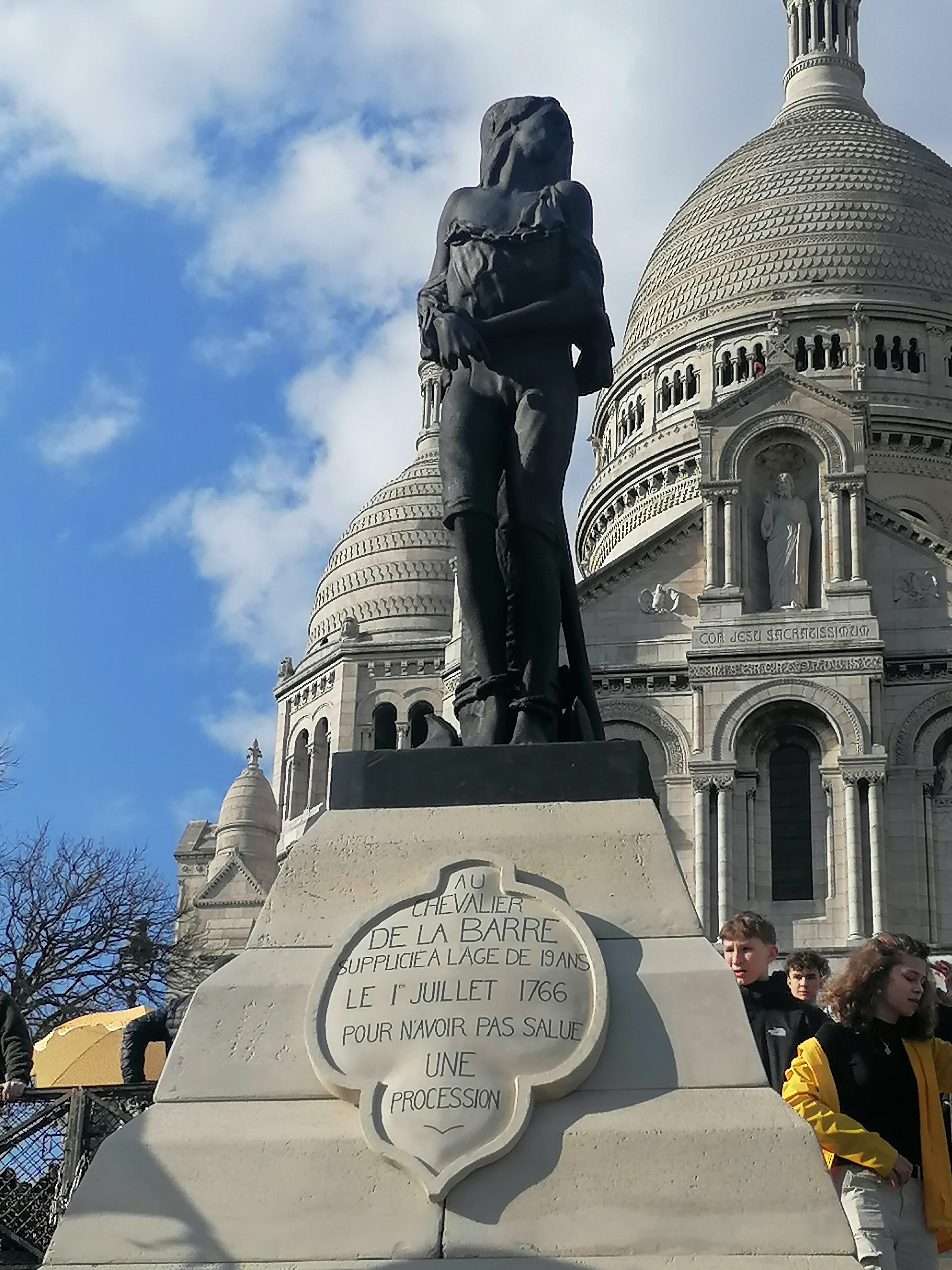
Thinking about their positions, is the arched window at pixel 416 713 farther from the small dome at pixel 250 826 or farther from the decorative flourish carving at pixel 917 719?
the decorative flourish carving at pixel 917 719

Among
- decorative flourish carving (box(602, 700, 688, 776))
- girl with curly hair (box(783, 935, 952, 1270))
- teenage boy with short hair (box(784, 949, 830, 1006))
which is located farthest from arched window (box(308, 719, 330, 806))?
girl with curly hair (box(783, 935, 952, 1270))

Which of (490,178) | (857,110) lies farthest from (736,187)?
(490,178)

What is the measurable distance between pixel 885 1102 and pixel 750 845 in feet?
75.4

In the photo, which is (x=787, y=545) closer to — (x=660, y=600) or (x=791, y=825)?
(x=660, y=600)

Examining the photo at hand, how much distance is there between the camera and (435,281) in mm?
7914

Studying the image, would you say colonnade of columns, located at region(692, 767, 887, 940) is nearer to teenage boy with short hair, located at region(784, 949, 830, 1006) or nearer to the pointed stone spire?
teenage boy with short hair, located at region(784, 949, 830, 1006)

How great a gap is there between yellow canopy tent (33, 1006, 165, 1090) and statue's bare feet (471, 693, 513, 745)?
9.46m

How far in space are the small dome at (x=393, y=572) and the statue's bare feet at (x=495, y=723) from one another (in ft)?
127

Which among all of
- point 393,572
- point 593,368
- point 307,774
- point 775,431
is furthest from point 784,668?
point 593,368

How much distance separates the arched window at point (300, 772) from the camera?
46062 millimetres

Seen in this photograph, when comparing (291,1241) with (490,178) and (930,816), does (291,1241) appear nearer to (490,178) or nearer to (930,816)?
(490,178)

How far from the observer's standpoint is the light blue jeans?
6367 millimetres

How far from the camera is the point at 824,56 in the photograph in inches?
2596

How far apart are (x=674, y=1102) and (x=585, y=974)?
0.50 m
